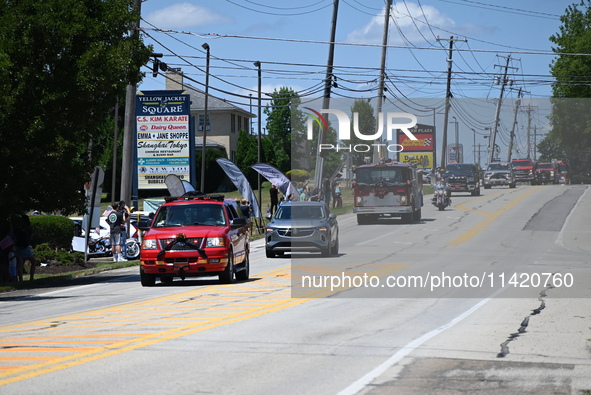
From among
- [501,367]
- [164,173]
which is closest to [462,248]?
[164,173]

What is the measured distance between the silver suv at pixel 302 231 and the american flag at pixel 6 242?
28.1ft

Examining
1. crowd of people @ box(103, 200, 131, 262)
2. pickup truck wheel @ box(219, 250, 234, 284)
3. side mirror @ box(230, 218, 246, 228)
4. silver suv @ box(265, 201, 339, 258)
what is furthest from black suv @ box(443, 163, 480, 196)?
pickup truck wheel @ box(219, 250, 234, 284)

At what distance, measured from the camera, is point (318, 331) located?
12703mm

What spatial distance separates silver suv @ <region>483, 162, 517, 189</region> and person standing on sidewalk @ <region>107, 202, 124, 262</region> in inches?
1870

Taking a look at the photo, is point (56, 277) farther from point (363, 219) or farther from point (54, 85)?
point (363, 219)

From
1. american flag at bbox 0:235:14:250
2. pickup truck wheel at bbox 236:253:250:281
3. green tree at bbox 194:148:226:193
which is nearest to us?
pickup truck wheel at bbox 236:253:250:281

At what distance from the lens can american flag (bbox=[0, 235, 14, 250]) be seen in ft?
75.7

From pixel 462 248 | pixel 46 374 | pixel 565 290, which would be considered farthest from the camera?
pixel 462 248

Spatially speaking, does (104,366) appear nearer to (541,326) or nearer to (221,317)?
(221,317)

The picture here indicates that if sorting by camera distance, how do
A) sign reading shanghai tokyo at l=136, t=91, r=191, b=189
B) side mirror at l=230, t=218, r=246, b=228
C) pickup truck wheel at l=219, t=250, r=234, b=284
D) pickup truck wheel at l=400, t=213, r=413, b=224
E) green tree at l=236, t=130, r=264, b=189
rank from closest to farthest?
pickup truck wheel at l=219, t=250, r=234, b=284 < side mirror at l=230, t=218, r=246, b=228 < sign reading shanghai tokyo at l=136, t=91, r=191, b=189 < pickup truck wheel at l=400, t=213, r=413, b=224 < green tree at l=236, t=130, r=264, b=189

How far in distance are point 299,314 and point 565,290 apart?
23.6ft

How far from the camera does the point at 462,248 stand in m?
31.9

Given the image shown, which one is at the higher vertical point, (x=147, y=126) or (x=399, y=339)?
(x=147, y=126)

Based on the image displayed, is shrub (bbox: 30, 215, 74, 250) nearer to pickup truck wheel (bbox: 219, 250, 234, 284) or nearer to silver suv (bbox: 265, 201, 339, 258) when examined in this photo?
silver suv (bbox: 265, 201, 339, 258)
